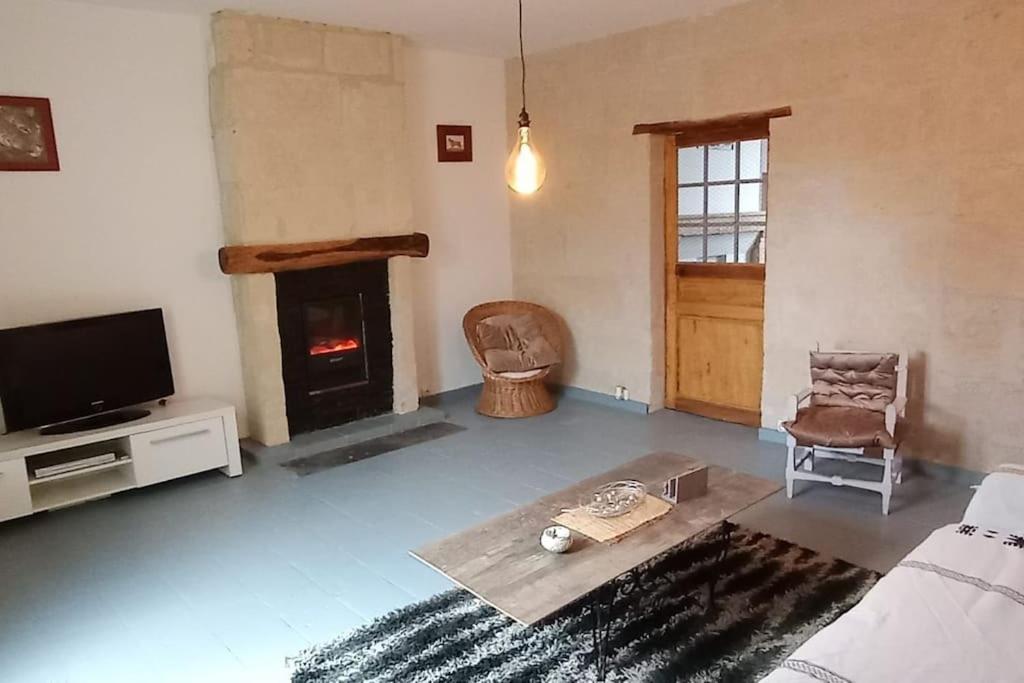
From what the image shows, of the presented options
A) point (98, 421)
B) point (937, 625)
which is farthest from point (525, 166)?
point (98, 421)

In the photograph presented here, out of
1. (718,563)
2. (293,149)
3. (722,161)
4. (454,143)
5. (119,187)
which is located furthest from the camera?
(454,143)

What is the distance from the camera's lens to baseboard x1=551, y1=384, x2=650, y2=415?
5.45 meters

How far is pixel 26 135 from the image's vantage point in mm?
3928

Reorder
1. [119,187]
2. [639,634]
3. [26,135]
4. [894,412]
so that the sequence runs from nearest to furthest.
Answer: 1. [639,634]
2. [894,412]
3. [26,135]
4. [119,187]

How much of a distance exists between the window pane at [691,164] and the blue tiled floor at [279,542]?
1738 mm

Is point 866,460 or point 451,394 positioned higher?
point 866,460

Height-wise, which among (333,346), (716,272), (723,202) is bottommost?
(333,346)

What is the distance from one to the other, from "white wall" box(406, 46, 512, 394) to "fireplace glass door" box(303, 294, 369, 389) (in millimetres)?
667

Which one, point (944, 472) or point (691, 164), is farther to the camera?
point (691, 164)

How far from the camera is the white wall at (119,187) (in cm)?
395

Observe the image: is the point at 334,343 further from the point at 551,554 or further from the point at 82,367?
the point at 551,554

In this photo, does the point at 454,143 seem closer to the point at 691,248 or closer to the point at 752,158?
the point at 691,248

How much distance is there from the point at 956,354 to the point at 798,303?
2.92 feet

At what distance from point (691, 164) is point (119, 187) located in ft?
11.8
